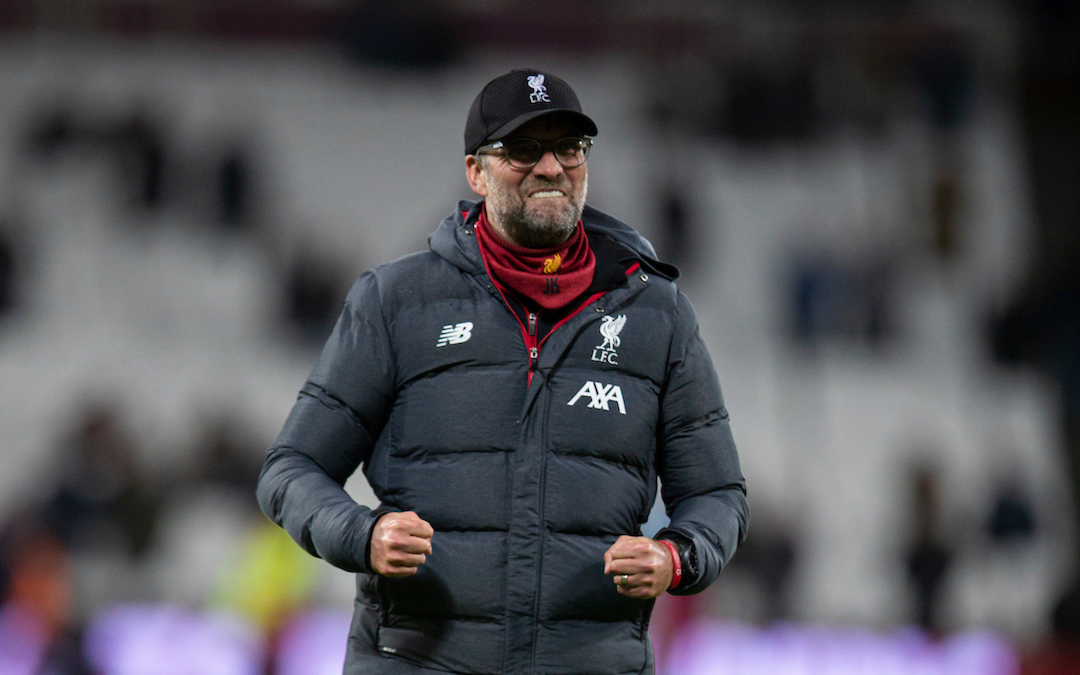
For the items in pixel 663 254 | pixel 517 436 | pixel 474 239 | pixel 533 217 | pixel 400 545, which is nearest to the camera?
pixel 400 545

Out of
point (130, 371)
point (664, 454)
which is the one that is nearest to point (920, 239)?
point (130, 371)

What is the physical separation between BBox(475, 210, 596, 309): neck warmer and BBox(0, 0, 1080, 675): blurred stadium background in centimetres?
524

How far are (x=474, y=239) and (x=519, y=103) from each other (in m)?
0.30

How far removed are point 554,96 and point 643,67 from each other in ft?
35.1

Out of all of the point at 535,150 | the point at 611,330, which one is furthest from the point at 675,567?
the point at 535,150

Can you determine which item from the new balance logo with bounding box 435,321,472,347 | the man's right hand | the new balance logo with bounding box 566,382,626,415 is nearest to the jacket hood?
the new balance logo with bounding box 435,321,472,347

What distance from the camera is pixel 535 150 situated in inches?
94.3

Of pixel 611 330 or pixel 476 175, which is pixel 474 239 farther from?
pixel 611 330

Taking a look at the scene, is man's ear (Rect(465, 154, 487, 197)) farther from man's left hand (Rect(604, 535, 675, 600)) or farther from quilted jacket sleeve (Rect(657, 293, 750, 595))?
man's left hand (Rect(604, 535, 675, 600))

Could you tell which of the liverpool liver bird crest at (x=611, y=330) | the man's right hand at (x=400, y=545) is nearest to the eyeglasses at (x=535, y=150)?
the liverpool liver bird crest at (x=611, y=330)

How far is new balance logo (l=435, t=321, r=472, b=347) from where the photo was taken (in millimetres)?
2371

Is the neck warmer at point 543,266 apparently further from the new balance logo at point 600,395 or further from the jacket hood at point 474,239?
the new balance logo at point 600,395

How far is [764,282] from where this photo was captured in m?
11.5

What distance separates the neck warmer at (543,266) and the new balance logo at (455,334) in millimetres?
117
